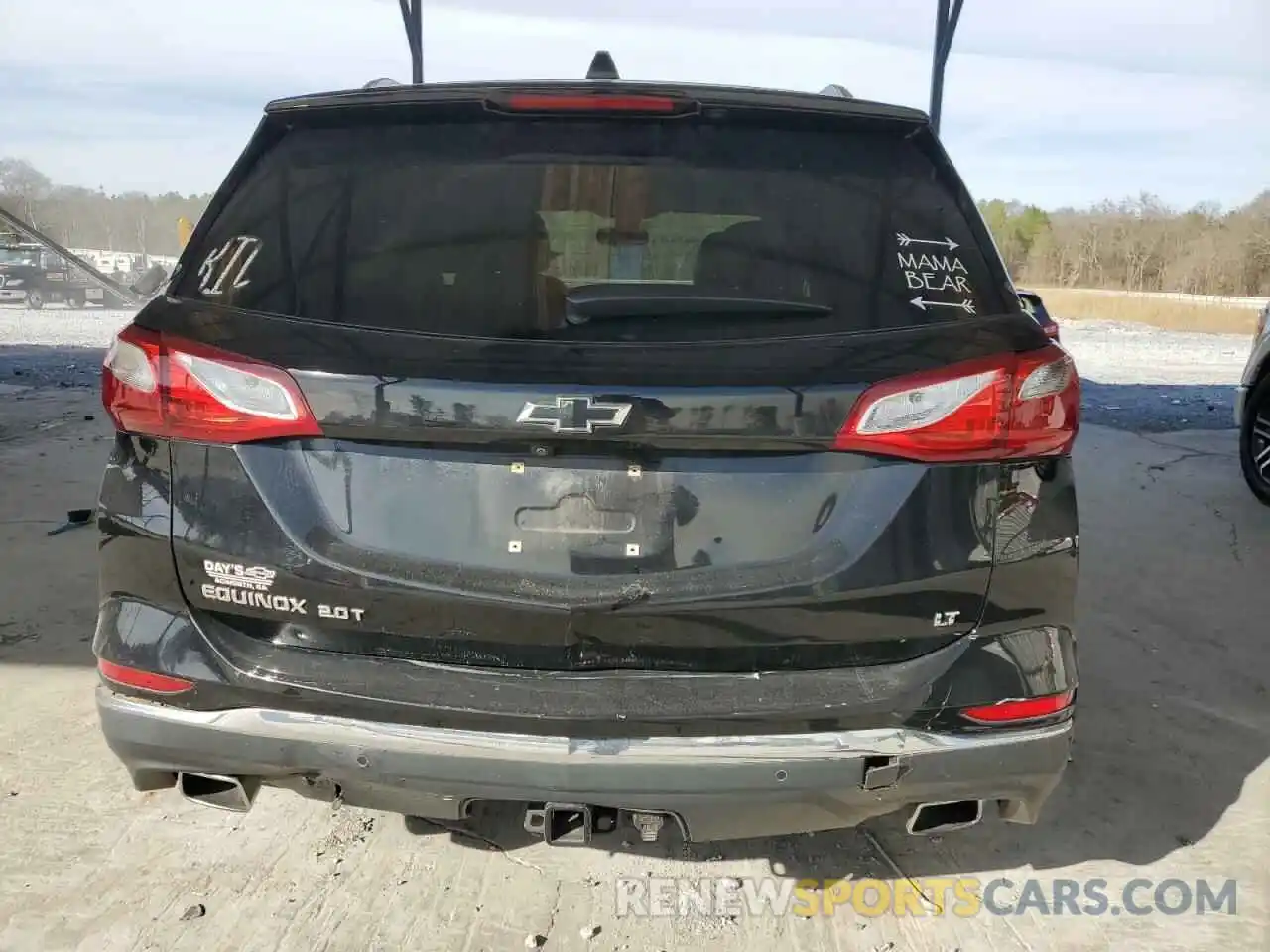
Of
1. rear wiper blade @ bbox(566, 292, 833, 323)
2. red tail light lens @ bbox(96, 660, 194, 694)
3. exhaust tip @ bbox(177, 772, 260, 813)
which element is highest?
rear wiper blade @ bbox(566, 292, 833, 323)

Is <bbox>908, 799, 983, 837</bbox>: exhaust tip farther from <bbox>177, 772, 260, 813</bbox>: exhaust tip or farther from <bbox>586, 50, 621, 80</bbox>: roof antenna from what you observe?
<bbox>586, 50, 621, 80</bbox>: roof antenna

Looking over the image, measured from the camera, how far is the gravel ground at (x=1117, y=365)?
1011 cm

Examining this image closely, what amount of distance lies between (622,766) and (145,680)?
964mm

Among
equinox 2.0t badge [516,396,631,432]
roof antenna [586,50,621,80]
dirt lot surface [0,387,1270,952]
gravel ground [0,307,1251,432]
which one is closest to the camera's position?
equinox 2.0t badge [516,396,631,432]

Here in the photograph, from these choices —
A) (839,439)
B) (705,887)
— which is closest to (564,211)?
(839,439)

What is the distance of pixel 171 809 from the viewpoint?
2.74 metres

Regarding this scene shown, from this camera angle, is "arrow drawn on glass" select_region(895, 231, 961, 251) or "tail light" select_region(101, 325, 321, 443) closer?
"tail light" select_region(101, 325, 321, 443)

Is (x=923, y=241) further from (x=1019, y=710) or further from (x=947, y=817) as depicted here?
(x=947, y=817)

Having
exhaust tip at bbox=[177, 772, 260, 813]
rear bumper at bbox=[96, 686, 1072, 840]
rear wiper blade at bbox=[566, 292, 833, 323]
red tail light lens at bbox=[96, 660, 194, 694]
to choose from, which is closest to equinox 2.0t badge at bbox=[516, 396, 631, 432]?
rear wiper blade at bbox=[566, 292, 833, 323]

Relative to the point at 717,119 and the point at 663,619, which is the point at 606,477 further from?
the point at 717,119

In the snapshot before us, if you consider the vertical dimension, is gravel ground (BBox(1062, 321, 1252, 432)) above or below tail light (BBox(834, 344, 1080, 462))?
below

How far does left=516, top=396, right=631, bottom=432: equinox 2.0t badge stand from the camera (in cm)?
173

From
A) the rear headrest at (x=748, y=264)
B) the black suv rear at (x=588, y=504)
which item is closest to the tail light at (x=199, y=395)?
the black suv rear at (x=588, y=504)

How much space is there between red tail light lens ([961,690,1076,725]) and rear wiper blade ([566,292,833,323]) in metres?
0.82
